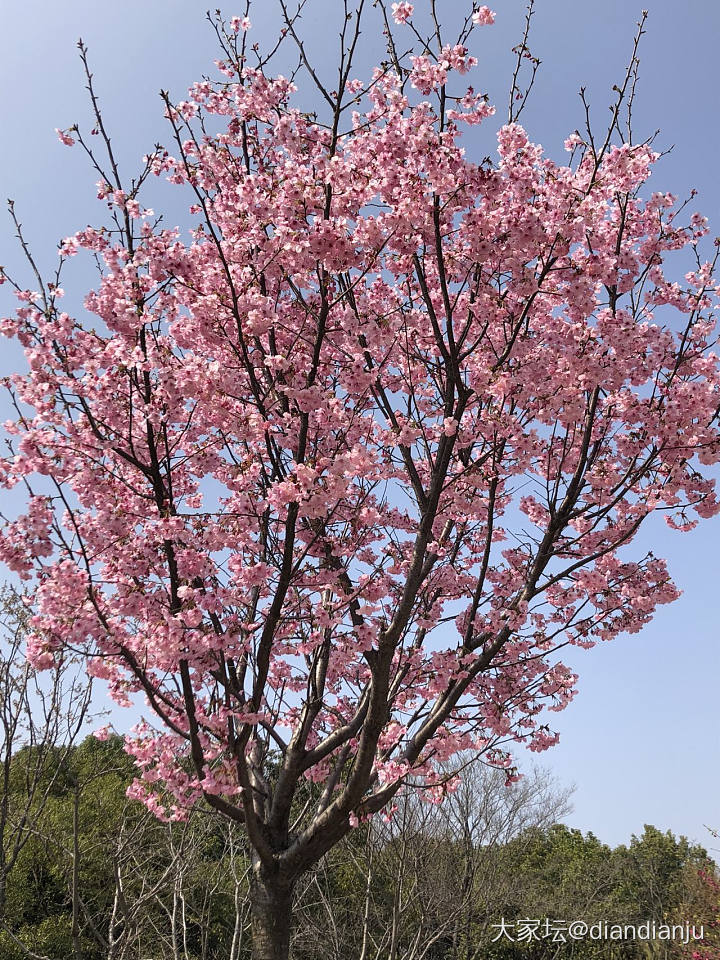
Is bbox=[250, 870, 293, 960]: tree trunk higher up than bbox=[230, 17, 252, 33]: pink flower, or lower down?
lower down

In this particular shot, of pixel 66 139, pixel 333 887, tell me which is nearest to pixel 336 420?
pixel 66 139

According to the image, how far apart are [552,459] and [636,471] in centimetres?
75

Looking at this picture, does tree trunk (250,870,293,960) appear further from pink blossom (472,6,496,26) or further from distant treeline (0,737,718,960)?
pink blossom (472,6,496,26)

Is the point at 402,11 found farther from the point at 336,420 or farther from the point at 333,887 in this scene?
the point at 333,887

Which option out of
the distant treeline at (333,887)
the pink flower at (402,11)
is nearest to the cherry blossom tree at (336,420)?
the pink flower at (402,11)

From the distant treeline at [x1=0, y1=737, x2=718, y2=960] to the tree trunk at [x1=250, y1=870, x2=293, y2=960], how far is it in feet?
8.26

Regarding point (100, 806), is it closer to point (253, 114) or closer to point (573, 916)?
point (573, 916)

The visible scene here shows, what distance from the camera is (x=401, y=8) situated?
4805 millimetres

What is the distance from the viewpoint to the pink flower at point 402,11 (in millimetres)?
4793

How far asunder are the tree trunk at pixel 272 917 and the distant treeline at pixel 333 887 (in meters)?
2.52

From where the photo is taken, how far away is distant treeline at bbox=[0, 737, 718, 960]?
10016mm

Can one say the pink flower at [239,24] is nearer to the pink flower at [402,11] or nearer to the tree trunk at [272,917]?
the pink flower at [402,11]

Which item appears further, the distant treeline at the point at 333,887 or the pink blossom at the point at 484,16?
the distant treeline at the point at 333,887

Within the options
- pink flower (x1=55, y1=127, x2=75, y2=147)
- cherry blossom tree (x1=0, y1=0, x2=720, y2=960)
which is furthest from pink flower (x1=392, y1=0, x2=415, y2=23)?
pink flower (x1=55, y1=127, x2=75, y2=147)
